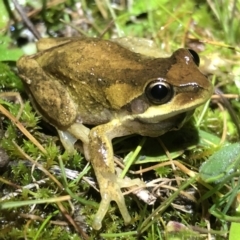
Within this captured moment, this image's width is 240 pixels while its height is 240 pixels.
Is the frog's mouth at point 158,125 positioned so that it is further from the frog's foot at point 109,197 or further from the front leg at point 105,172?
the frog's foot at point 109,197

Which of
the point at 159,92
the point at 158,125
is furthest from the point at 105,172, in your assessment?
the point at 159,92

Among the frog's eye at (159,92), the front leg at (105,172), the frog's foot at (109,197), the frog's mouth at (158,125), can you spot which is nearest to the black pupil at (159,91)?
the frog's eye at (159,92)

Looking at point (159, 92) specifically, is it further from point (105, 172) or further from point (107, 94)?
point (105, 172)

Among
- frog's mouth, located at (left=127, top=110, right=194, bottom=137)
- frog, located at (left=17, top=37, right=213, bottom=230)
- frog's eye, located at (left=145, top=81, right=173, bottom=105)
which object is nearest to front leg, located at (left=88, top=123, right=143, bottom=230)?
frog, located at (left=17, top=37, right=213, bottom=230)

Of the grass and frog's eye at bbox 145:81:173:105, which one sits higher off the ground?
frog's eye at bbox 145:81:173:105

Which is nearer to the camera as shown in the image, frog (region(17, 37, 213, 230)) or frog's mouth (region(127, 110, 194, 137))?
frog (region(17, 37, 213, 230))

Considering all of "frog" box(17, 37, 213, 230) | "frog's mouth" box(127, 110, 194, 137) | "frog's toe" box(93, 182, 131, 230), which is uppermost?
"frog" box(17, 37, 213, 230)

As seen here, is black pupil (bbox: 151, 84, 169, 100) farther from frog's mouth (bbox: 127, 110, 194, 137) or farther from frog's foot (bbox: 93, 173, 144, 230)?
frog's foot (bbox: 93, 173, 144, 230)
